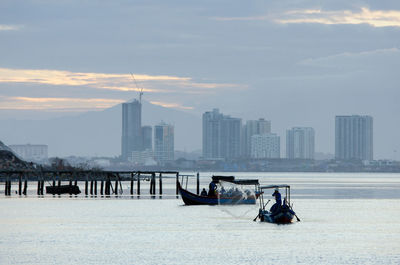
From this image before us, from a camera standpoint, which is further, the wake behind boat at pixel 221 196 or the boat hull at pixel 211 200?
the boat hull at pixel 211 200

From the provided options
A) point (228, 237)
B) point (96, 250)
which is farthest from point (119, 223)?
point (96, 250)

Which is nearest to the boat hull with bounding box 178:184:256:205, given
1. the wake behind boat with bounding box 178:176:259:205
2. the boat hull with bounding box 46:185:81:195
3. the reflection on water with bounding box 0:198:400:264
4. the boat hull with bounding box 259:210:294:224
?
the wake behind boat with bounding box 178:176:259:205

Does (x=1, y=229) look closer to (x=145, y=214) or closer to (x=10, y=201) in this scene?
(x=145, y=214)

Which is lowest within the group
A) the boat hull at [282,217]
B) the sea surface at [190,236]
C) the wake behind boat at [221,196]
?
the sea surface at [190,236]

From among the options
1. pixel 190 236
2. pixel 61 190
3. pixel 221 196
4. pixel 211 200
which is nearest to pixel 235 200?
pixel 221 196

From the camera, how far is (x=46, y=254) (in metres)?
54.8

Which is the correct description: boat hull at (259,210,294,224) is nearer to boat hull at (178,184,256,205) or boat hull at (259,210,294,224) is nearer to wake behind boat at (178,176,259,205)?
wake behind boat at (178,176,259,205)

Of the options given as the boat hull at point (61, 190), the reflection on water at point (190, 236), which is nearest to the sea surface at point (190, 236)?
the reflection on water at point (190, 236)

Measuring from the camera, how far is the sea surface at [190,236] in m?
53.7

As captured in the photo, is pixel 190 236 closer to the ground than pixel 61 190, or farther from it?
closer to the ground

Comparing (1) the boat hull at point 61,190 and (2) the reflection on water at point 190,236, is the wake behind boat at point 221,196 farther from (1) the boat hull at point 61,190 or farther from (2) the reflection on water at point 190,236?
(1) the boat hull at point 61,190

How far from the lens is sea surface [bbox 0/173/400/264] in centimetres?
5372

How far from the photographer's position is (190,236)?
67438 mm

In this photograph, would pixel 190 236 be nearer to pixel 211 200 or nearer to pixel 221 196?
pixel 221 196
